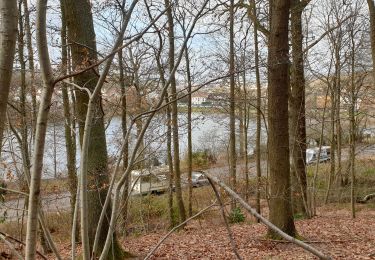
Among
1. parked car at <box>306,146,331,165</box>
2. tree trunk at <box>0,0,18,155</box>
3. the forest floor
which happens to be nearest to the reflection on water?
the forest floor

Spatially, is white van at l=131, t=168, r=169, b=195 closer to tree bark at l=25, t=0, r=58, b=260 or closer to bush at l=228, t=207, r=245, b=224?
tree bark at l=25, t=0, r=58, b=260

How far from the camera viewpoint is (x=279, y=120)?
709cm

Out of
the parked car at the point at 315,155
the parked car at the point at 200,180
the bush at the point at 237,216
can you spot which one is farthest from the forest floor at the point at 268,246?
the parked car at the point at 315,155

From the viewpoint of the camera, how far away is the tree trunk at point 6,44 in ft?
4.59

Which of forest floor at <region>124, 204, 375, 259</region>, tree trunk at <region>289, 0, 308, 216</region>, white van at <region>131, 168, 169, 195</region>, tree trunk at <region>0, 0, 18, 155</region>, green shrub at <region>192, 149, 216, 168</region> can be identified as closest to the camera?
tree trunk at <region>0, 0, 18, 155</region>

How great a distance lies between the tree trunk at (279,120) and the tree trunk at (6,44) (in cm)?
580

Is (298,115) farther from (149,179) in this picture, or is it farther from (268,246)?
(268,246)

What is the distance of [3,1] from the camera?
1.41m

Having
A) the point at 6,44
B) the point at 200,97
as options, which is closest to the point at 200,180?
the point at 200,97

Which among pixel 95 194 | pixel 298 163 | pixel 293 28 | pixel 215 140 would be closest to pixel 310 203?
pixel 298 163

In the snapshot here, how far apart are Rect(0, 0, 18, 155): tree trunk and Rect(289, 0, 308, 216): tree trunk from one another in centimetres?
1059

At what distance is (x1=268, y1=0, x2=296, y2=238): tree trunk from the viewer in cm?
700

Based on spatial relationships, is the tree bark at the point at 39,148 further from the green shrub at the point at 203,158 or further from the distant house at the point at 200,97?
the green shrub at the point at 203,158

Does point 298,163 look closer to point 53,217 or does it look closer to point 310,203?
point 310,203
